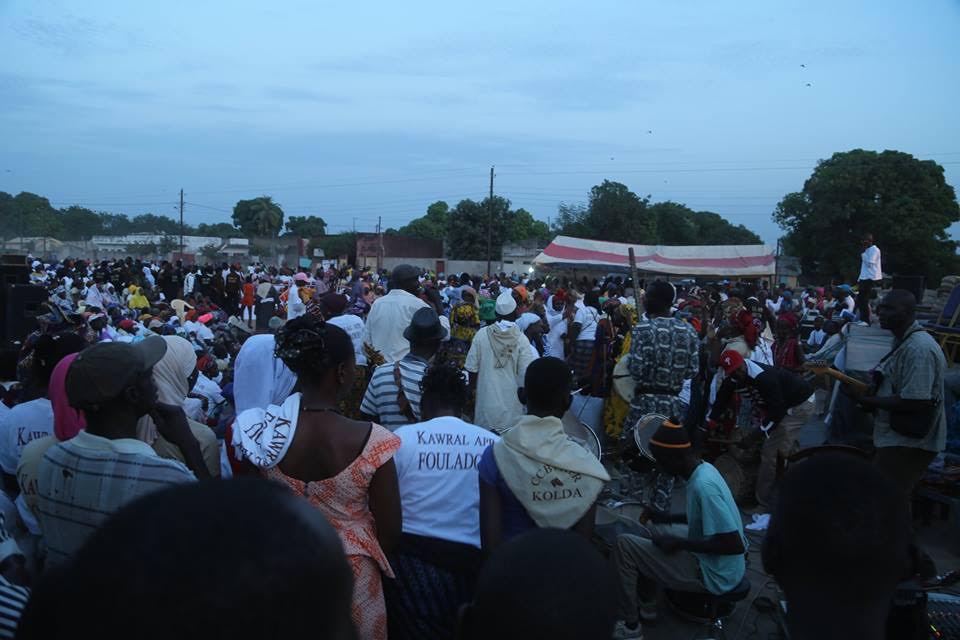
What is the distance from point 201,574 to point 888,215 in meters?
44.8

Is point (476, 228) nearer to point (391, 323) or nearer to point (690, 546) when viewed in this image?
point (391, 323)

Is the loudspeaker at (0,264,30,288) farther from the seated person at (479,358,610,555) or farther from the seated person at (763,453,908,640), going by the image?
the seated person at (763,453,908,640)

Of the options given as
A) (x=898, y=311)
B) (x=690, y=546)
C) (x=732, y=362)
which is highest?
(x=898, y=311)

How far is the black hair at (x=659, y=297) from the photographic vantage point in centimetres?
545

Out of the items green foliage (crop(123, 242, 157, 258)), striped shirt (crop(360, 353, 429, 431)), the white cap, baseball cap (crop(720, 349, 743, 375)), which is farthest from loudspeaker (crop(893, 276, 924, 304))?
green foliage (crop(123, 242, 157, 258))

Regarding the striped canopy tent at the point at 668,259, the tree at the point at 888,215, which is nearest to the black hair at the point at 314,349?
the striped canopy tent at the point at 668,259

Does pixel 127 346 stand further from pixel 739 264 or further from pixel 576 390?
pixel 739 264

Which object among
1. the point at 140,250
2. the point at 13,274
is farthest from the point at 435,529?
the point at 140,250

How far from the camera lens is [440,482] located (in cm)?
298

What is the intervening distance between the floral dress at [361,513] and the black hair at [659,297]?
3.45 metres

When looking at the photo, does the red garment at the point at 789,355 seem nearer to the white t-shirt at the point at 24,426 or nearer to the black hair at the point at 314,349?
the black hair at the point at 314,349

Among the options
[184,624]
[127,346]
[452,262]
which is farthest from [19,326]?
[452,262]

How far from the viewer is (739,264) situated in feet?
101

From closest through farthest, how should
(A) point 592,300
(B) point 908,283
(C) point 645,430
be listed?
(C) point 645,430 < (B) point 908,283 < (A) point 592,300
